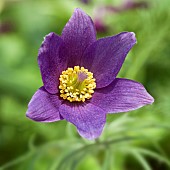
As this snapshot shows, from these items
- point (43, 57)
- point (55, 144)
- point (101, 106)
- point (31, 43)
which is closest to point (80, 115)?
point (101, 106)

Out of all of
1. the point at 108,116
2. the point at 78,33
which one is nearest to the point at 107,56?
the point at 78,33

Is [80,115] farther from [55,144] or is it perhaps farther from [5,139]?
[5,139]

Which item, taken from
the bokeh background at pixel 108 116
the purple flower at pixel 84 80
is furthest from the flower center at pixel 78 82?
the bokeh background at pixel 108 116

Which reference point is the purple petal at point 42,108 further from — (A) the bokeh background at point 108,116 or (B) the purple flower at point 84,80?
(A) the bokeh background at point 108,116

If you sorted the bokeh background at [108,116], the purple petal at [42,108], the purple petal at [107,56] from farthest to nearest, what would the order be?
the bokeh background at [108,116]
the purple petal at [107,56]
the purple petal at [42,108]

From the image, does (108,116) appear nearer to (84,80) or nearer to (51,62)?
(84,80)

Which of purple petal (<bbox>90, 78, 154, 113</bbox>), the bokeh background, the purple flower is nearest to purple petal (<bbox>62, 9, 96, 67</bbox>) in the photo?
the purple flower

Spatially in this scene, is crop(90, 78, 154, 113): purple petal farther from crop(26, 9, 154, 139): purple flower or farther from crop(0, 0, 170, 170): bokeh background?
crop(0, 0, 170, 170): bokeh background
